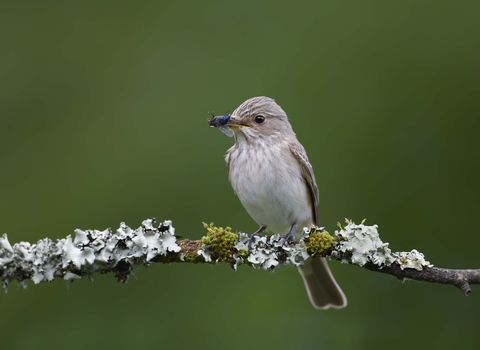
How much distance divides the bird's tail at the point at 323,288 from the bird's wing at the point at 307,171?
1.66 feet

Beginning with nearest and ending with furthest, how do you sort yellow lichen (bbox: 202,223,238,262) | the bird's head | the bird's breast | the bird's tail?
yellow lichen (bbox: 202,223,238,262)
the bird's breast
the bird's head
the bird's tail

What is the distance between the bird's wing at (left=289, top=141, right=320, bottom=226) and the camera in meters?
5.52

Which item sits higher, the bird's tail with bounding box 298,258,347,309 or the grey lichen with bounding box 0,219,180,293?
the bird's tail with bounding box 298,258,347,309

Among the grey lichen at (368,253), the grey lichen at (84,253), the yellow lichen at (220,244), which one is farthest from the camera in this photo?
the yellow lichen at (220,244)

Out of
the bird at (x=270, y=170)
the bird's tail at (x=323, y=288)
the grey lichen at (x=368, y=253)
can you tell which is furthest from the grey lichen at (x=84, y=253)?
the bird's tail at (x=323, y=288)

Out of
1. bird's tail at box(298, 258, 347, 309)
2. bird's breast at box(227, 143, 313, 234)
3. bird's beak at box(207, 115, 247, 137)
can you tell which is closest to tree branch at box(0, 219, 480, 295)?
bird's breast at box(227, 143, 313, 234)

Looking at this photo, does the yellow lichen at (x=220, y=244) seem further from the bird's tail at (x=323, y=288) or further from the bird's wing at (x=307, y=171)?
the bird's tail at (x=323, y=288)

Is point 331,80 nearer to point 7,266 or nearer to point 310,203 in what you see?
point 310,203

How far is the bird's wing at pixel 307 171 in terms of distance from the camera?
5516mm

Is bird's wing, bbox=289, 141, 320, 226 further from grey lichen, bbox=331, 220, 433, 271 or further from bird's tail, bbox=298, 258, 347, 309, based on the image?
grey lichen, bbox=331, 220, 433, 271

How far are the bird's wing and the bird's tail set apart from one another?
505mm

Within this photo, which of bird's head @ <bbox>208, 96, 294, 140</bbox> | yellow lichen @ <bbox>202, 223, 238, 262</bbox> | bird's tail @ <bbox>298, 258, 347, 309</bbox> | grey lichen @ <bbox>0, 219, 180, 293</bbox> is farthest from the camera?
bird's tail @ <bbox>298, 258, 347, 309</bbox>

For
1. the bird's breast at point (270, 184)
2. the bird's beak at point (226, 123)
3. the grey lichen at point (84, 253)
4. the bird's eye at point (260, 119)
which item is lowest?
the grey lichen at point (84, 253)

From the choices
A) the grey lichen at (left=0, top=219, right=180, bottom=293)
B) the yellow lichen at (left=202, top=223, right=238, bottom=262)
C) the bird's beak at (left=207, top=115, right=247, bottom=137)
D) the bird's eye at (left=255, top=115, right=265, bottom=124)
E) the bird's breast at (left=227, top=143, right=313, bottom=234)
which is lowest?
the grey lichen at (left=0, top=219, right=180, bottom=293)
